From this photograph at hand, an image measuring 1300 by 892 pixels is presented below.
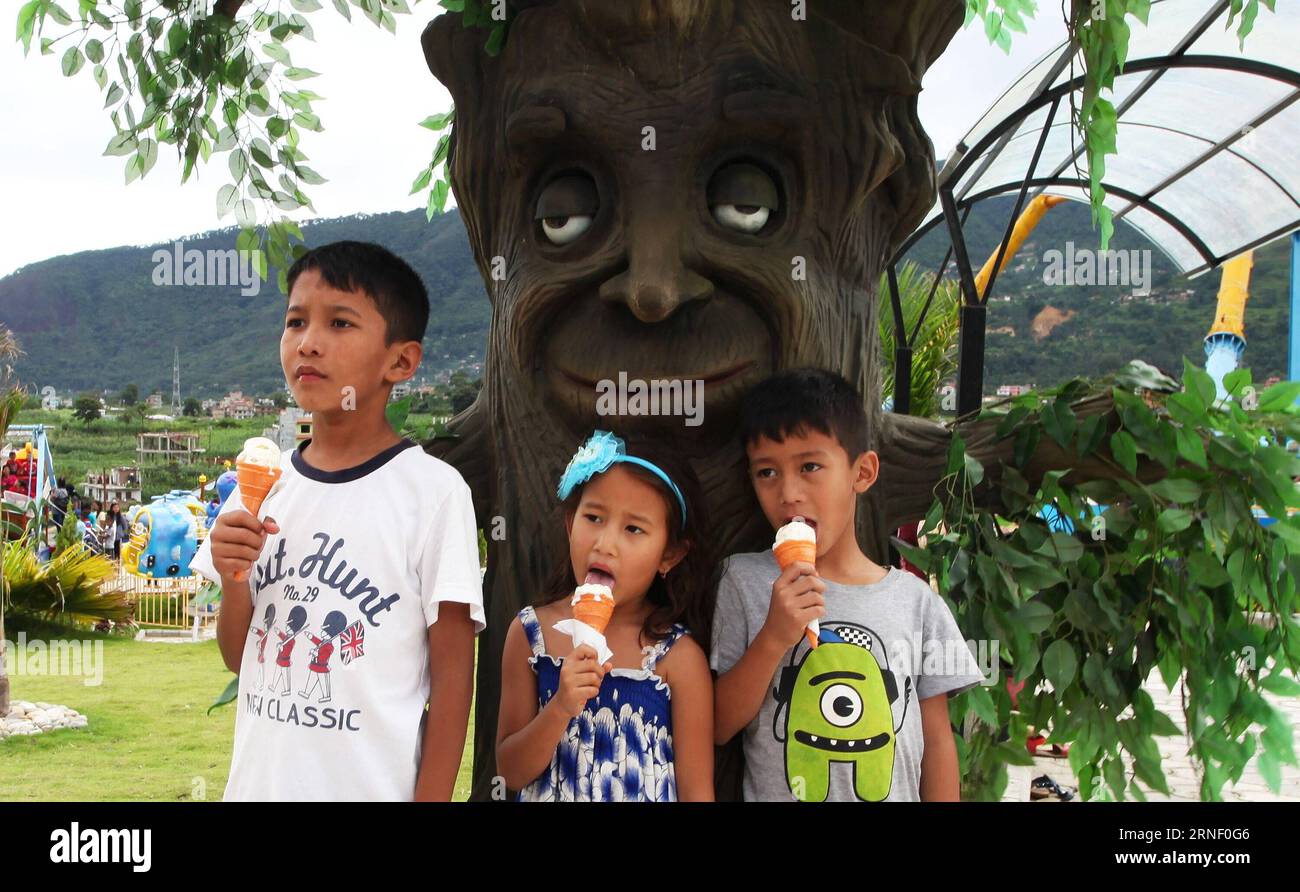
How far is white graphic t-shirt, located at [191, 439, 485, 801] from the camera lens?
1848mm

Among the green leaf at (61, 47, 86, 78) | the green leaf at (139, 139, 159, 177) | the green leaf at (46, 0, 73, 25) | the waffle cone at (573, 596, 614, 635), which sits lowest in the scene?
the waffle cone at (573, 596, 614, 635)

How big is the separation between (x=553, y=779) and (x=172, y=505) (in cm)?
1135

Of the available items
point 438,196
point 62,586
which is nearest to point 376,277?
point 438,196

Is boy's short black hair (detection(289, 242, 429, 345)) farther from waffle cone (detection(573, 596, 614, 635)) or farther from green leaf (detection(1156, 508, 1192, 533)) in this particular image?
green leaf (detection(1156, 508, 1192, 533))

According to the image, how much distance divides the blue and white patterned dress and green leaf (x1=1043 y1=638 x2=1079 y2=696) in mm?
1022

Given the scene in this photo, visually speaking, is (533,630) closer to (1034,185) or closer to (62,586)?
(1034,185)

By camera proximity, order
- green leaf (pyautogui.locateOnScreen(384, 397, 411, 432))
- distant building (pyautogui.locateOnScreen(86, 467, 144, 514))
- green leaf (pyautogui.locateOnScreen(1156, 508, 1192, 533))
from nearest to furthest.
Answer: green leaf (pyautogui.locateOnScreen(1156, 508, 1192, 533)), green leaf (pyautogui.locateOnScreen(384, 397, 411, 432)), distant building (pyautogui.locateOnScreen(86, 467, 144, 514))

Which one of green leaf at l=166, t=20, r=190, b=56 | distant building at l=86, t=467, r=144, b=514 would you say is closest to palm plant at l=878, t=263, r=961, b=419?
green leaf at l=166, t=20, r=190, b=56

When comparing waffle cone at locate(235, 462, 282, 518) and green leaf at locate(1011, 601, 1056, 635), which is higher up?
waffle cone at locate(235, 462, 282, 518)

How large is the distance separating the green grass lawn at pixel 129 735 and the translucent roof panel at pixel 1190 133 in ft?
16.7

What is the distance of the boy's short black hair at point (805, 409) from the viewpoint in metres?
2.04

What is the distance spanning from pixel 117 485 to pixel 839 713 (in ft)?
80.7

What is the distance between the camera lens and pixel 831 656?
2.04 meters
